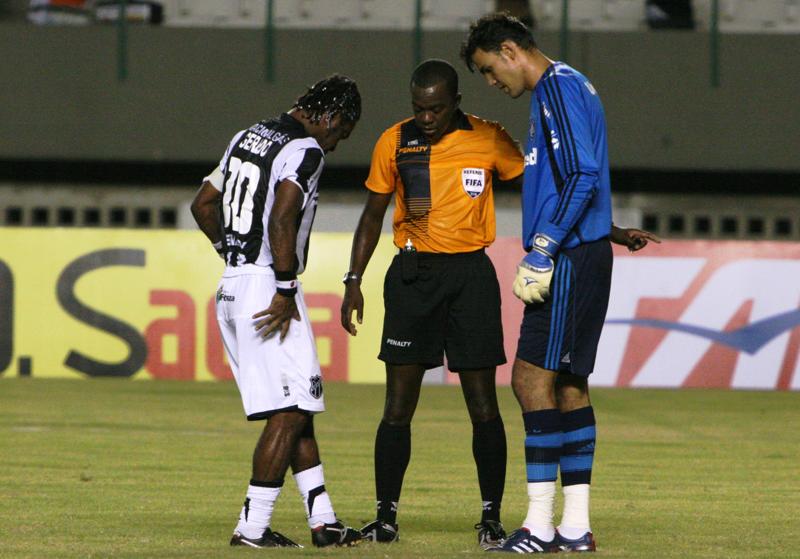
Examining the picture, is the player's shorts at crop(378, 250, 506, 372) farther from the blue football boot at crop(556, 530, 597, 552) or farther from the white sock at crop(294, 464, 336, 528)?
the blue football boot at crop(556, 530, 597, 552)

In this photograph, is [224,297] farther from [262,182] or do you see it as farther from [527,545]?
[527,545]

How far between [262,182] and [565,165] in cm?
126

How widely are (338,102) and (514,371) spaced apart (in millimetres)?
1374

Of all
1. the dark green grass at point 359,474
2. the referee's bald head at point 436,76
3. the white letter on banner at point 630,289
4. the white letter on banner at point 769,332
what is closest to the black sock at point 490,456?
the dark green grass at point 359,474

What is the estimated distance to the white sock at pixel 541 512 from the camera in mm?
6504

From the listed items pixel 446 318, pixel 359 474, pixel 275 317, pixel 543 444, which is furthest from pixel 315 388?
pixel 359 474

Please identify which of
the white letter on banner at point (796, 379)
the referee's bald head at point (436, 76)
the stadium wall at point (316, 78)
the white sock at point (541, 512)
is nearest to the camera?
the white sock at point (541, 512)

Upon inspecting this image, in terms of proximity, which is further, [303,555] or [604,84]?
[604,84]

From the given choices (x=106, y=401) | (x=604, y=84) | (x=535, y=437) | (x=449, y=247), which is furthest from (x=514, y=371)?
(x=604, y=84)

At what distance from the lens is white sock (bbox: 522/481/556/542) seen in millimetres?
6504

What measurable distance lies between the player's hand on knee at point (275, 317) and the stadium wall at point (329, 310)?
10142mm

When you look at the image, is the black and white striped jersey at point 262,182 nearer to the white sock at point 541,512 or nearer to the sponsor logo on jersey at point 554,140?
the sponsor logo on jersey at point 554,140

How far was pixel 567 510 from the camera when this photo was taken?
6590 millimetres

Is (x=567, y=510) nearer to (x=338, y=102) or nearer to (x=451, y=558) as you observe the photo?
(x=451, y=558)
